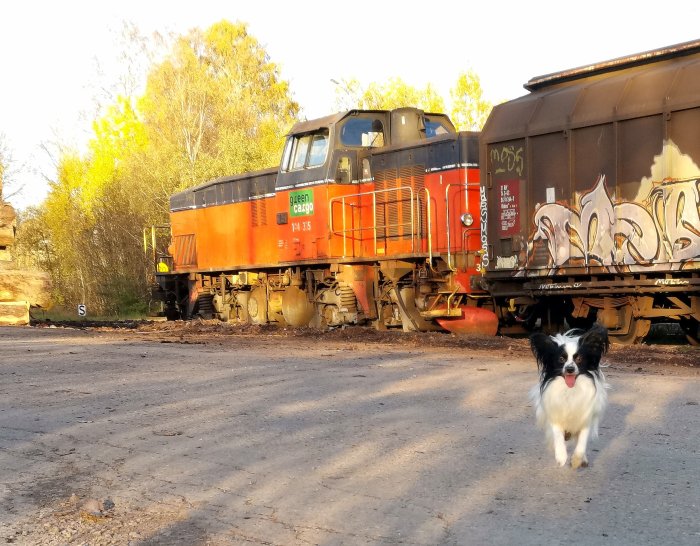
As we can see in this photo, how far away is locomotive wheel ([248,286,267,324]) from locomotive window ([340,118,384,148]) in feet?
16.5

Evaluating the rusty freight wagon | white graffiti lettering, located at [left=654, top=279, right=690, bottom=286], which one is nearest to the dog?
A: white graffiti lettering, located at [left=654, top=279, right=690, bottom=286]

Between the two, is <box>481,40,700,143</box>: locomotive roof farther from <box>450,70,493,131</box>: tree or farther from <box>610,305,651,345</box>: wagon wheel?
<box>450,70,493,131</box>: tree

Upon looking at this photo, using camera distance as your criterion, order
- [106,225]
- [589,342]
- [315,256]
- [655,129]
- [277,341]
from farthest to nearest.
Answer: [106,225]
[315,256]
[277,341]
[655,129]
[589,342]

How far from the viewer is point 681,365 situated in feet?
37.2

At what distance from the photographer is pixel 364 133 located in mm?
18641

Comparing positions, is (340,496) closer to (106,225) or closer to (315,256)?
(315,256)

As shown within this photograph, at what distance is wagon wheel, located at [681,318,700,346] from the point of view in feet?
46.3

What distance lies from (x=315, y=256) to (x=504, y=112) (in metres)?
5.56

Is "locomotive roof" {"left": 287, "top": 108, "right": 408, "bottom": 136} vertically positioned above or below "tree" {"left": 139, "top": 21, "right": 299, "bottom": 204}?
below

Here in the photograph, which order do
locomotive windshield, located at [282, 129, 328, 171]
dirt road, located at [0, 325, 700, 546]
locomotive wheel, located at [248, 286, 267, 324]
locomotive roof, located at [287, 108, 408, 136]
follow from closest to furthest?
dirt road, located at [0, 325, 700, 546]
locomotive roof, located at [287, 108, 408, 136]
locomotive windshield, located at [282, 129, 328, 171]
locomotive wheel, located at [248, 286, 267, 324]

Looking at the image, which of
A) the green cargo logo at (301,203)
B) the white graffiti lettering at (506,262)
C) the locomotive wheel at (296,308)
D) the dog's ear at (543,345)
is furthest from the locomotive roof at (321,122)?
the dog's ear at (543,345)

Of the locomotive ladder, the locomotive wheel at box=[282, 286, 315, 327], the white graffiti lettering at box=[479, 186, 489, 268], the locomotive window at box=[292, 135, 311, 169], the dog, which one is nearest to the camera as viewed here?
the dog

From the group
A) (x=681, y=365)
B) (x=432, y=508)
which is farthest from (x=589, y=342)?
(x=681, y=365)

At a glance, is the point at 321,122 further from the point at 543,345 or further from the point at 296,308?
the point at 543,345
